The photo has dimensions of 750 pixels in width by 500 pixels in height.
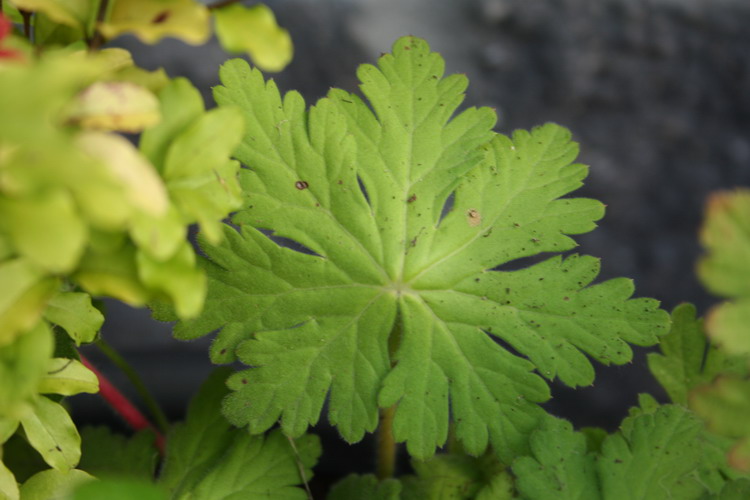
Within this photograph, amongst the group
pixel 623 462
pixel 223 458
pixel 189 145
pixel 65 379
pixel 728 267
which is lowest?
pixel 223 458

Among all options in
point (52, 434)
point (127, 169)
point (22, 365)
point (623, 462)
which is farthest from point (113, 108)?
point (623, 462)

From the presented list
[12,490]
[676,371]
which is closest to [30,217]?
[12,490]

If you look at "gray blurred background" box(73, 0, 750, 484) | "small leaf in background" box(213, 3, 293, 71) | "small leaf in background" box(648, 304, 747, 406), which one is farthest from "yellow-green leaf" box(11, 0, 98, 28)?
"gray blurred background" box(73, 0, 750, 484)

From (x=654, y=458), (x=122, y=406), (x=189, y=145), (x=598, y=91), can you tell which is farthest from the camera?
(x=598, y=91)

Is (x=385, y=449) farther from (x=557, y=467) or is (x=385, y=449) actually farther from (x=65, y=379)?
(x=65, y=379)

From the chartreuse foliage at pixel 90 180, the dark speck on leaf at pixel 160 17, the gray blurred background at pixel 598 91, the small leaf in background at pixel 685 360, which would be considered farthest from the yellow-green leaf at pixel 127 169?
the gray blurred background at pixel 598 91
